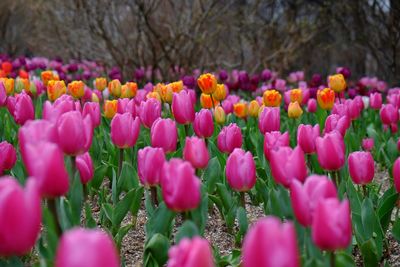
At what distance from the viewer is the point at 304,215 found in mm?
1309

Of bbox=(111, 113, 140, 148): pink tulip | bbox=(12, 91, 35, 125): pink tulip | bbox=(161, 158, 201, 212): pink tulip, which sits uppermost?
bbox=(12, 91, 35, 125): pink tulip

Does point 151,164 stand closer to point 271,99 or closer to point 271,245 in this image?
point 271,245

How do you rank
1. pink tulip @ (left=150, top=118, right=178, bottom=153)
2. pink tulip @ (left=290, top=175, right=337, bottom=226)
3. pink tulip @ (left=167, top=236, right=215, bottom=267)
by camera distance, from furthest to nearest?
pink tulip @ (left=150, top=118, right=178, bottom=153), pink tulip @ (left=290, top=175, right=337, bottom=226), pink tulip @ (left=167, top=236, right=215, bottom=267)

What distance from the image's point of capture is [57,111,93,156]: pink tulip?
1.59 metres

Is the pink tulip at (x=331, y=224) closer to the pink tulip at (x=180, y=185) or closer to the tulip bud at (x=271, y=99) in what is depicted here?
the pink tulip at (x=180, y=185)

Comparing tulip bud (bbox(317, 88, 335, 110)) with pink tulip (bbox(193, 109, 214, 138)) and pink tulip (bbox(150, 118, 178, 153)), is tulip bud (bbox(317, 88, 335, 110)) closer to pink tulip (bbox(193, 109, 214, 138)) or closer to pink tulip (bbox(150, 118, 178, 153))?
pink tulip (bbox(193, 109, 214, 138))

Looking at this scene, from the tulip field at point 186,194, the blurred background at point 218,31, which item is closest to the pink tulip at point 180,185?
the tulip field at point 186,194

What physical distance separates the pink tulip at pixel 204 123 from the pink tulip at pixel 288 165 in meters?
0.96

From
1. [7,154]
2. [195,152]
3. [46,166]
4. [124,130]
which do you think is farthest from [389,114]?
[46,166]

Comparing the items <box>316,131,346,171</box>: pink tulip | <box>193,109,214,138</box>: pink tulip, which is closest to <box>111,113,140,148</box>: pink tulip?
<box>193,109,214,138</box>: pink tulip

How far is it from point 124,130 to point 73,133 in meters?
0.68

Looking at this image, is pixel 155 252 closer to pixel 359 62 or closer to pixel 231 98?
pixel 231 98

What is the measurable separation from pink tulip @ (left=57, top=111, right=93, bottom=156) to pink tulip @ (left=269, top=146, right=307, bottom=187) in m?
0.51

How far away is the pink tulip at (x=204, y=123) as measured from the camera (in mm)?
2518
